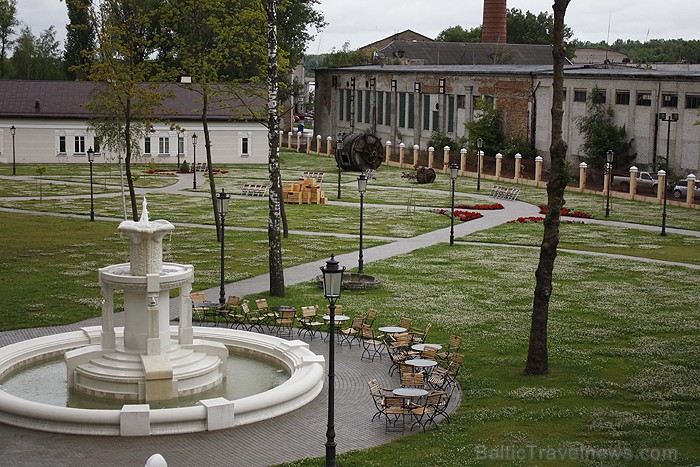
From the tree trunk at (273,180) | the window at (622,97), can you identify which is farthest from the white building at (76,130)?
the tree trunk at (273,180)

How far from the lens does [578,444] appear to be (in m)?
18.3

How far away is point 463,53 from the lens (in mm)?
119312

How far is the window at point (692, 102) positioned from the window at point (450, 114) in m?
23.3

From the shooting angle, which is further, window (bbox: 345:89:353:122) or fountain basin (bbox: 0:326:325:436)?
window (bbox: 345:89:353:122)

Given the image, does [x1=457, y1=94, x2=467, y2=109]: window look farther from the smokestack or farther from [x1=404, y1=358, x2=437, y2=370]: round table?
[x1=404, y1=358, x2=437, y2=370]: round table

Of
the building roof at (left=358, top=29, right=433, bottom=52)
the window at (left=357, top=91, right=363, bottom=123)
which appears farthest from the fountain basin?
the building roof at (left=358, top=29, right=433, bottom=52)

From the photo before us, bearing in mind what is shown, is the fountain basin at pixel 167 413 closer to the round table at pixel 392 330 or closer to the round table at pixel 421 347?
the round table at pixel 421 347

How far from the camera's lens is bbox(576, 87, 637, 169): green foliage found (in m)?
64.4

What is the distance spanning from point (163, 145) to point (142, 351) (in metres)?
57.4

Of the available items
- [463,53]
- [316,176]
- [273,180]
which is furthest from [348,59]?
[273,180]

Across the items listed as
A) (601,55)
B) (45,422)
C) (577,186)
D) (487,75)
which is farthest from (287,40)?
(45,422)

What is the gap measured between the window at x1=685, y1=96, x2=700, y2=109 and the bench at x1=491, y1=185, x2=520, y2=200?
11.1 meters

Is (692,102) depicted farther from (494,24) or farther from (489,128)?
(494,24)

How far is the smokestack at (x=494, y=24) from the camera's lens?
111188 millimetres
